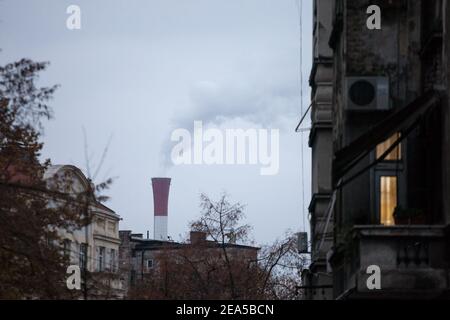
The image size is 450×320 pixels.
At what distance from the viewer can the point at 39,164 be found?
30734 millimetres

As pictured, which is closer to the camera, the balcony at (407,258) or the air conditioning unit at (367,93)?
the balcony at (407,258)

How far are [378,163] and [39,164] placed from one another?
289 inches

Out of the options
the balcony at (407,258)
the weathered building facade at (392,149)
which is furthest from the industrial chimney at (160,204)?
the balcony at (407,258)

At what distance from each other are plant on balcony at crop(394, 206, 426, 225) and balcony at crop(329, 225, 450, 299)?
45.0 inches

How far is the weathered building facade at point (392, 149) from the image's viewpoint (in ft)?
79.5

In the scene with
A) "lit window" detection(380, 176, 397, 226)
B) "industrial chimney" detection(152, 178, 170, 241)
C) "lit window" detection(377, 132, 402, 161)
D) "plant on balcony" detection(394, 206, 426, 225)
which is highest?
"industrial chimney" detection(152, 178, 170, 241)

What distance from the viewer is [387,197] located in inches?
1115

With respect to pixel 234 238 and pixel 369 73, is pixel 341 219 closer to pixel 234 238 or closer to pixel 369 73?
pixel 369 73

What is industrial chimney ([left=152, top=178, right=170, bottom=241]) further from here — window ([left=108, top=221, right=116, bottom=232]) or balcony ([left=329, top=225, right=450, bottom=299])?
balcony ([left=329, top=225, right=450, bottom=299])

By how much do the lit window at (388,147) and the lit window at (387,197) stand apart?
1.32ft

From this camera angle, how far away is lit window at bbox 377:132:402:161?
27.9 meters

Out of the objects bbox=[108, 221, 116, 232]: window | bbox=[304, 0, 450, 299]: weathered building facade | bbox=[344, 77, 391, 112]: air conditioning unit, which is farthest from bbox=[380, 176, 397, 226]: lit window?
bbox=[108, 221, 116, 232]: window

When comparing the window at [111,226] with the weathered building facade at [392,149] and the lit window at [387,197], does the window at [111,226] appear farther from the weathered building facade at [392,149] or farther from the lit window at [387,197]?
the lit window at [387,197]
